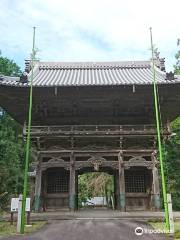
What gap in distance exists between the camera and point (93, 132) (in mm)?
16109

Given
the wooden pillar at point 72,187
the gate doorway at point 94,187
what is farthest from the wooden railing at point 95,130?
the gate doorway at point 94,187

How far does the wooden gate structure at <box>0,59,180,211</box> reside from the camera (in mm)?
15836

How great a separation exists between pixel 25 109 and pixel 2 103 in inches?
54.0

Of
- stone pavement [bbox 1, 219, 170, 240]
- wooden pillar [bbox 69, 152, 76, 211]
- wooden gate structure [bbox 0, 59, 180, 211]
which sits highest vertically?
wooden gate structure [bbox 0, 59, 180, 211]

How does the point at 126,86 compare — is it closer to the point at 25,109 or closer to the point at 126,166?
the point at 126,166

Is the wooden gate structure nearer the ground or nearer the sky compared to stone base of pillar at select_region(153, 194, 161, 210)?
nearer the sky

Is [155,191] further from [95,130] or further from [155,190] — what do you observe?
[95,130]

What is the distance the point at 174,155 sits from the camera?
86.7 feet

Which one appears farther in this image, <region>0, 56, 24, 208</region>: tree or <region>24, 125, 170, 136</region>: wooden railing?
<region>0, 56, 24, 208</region>: tree

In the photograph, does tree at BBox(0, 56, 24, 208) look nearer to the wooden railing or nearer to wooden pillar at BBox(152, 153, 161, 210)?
the wooden railing

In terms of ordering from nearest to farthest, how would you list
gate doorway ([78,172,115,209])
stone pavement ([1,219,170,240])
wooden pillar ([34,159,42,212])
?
1. stone pavement ([1,219,170,240])
2. wooden pillar ([34,159,42,212])
3. gate doorway ([78,172,115,209])

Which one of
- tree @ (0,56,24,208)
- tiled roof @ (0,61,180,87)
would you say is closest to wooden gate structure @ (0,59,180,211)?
tiled roof @ (0,61,180,87)

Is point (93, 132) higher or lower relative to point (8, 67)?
lower

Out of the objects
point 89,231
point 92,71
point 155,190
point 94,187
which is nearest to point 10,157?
point 92,71
